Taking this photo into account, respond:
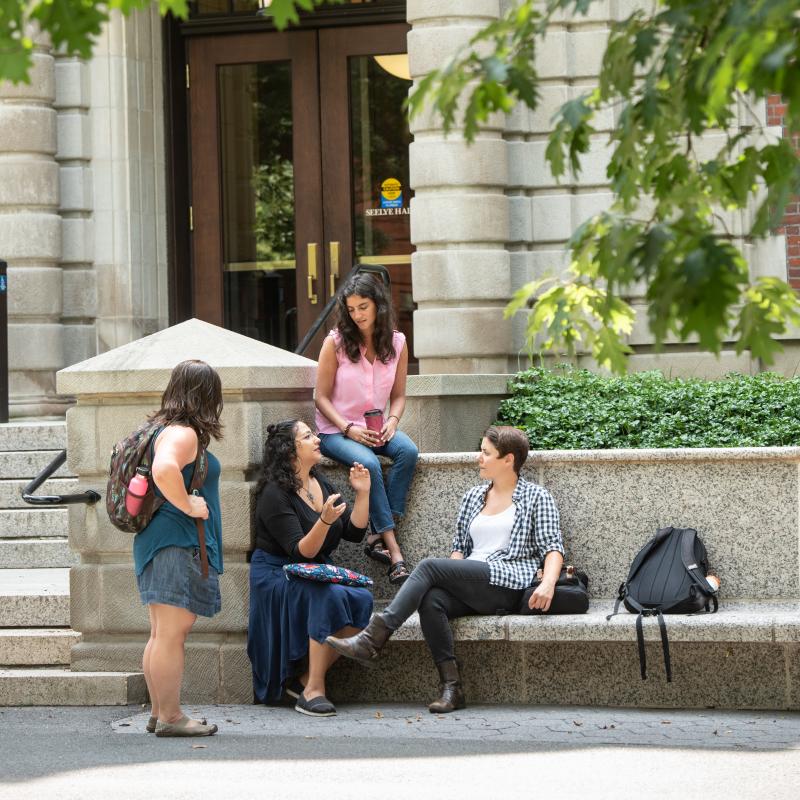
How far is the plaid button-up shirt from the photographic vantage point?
7.81 metres

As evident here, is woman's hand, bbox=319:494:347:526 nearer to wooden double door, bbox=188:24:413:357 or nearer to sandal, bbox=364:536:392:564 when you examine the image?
sandal, bbox=364:536:392:564

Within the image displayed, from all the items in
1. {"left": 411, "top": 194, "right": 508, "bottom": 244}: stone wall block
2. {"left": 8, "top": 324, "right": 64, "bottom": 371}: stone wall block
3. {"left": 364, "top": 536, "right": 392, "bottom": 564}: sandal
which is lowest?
{"left": 364, "top": 536, "right": 392, "bottom": 564}: sandal

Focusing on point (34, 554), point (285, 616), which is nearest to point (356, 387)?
point (285, 616)

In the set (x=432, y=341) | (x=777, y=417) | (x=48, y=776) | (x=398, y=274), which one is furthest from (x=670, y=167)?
(x=398, y=274)

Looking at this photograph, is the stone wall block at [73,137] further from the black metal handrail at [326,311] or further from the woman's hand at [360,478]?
the woman's hand at [360,478]

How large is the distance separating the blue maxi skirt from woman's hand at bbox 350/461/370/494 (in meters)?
0.53

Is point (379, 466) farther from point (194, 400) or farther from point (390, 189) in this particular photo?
point (390, 189)

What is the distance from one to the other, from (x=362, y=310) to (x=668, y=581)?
7.53ft

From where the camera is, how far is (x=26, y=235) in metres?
13.6

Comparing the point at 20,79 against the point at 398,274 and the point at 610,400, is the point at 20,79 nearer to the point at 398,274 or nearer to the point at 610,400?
the point at 610,400

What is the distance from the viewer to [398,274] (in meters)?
13.9

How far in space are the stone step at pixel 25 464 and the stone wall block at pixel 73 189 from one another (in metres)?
3.34

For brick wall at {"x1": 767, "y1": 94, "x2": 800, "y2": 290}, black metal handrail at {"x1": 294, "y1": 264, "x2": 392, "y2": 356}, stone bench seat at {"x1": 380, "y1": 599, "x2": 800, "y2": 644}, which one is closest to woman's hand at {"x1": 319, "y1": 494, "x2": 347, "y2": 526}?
stone bench seat at {"x1": 380, "y1": 599, "x2": 800, "y2": 644}

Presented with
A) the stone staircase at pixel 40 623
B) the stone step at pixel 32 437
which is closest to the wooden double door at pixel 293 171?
the stone step at pixel 32 437
